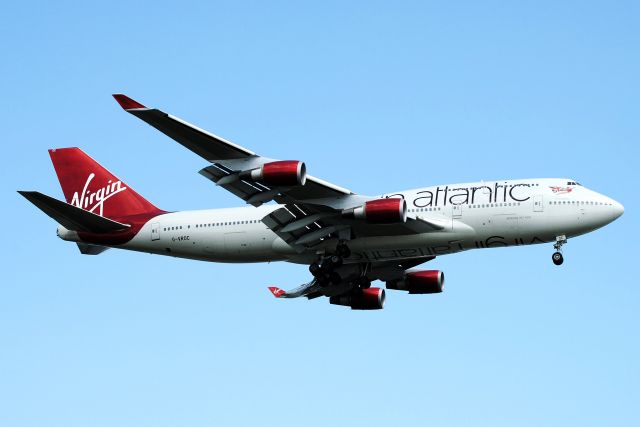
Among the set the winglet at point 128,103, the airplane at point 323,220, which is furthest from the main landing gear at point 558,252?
the winglet at point 128,103

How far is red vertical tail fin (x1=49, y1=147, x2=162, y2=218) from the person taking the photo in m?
60.3

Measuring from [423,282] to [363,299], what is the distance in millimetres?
3230

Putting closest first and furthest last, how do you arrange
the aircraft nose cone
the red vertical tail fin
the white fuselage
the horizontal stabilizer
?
the white fuselage < the aircraft nose cone < the horizontal stabilizer < the red vertical tail fin

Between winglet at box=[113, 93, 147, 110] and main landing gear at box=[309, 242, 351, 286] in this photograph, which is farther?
main landing gear at box=[309, 242, 351, 286]

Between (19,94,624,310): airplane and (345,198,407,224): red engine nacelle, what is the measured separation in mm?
44

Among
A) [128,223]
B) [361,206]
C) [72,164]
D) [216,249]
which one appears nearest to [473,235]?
[361,206]

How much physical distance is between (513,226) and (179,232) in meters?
16.2

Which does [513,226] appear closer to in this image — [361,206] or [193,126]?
[361,206]

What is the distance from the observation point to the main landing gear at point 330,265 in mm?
55291

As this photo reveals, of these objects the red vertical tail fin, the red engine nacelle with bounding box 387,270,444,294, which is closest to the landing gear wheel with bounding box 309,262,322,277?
the red engine nacelle with bounding box 387,270,444,294

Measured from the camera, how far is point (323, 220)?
54344 mm

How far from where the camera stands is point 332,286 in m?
59.6

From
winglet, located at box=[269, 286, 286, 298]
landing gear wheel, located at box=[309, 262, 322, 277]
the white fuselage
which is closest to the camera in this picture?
the white fuselage

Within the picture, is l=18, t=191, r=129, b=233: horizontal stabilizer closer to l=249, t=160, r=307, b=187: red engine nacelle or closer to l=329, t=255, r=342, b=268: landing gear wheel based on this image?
l=249, t=160, r=307, b=187: red engine nacelle
